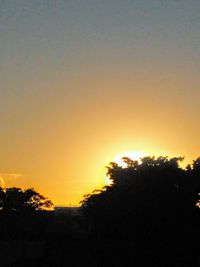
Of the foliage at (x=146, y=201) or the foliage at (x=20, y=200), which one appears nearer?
the foliage at (x=146, y=201)

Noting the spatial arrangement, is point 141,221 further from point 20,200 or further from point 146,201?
point 20,200

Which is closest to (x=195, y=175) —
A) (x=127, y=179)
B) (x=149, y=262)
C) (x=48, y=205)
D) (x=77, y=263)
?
(x=127, y=179)

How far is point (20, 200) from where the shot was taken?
277 ft

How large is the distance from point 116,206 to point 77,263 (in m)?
7.38

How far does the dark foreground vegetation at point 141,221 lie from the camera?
40344 mm

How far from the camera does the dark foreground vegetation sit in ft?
132

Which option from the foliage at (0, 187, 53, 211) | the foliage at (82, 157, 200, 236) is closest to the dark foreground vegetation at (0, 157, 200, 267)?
the foliage at (82, 157, 200, 236)

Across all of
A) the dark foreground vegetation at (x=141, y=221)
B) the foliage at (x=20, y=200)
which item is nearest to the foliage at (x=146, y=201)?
the dark foreground vegetation at (x=141, y=221)

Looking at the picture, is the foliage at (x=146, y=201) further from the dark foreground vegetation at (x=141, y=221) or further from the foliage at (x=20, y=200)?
the foliage at (x=20, y=200)

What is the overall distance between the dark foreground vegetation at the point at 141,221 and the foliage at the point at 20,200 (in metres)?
29.2

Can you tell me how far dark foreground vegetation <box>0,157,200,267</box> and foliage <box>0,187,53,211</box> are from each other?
29.2 meters

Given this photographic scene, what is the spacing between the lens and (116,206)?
139 feet

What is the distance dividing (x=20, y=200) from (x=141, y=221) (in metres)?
45.8

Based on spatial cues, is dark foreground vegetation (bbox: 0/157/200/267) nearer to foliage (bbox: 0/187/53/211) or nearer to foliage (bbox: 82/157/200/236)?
foliage (bbox: 82/157/200/236)
